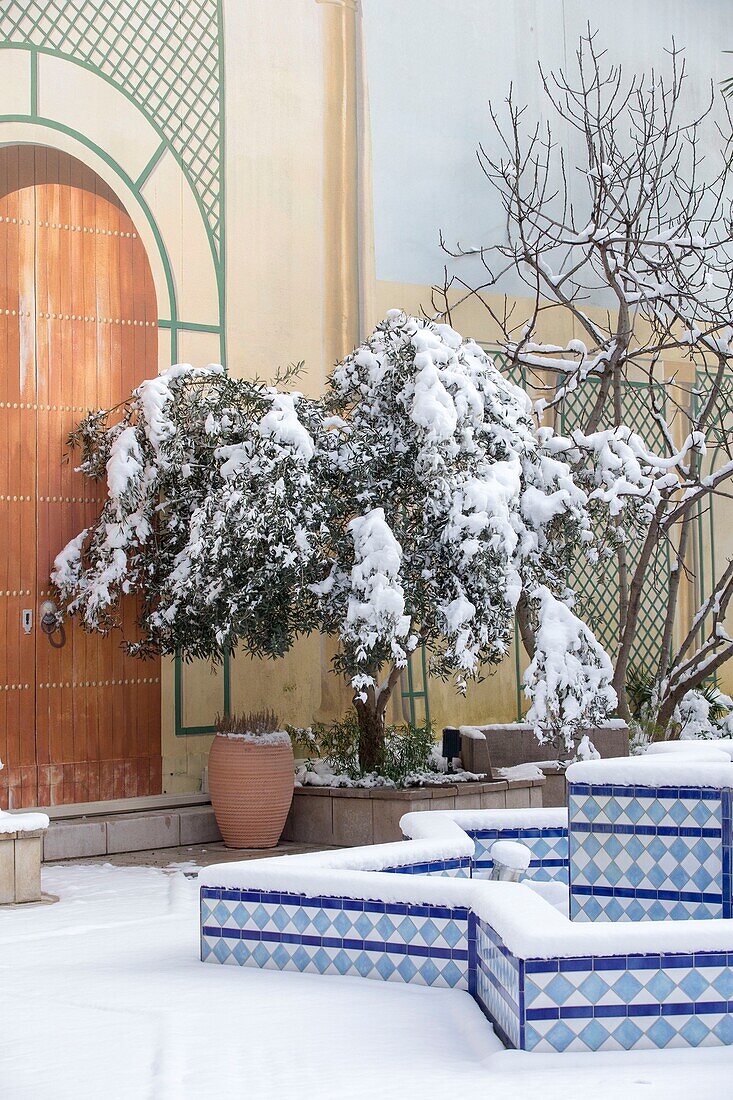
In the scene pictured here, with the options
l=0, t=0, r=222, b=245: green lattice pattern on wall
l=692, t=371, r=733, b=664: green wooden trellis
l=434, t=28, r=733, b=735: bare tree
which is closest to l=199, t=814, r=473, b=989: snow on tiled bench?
l=434, t=28, r=733, b=735: bare tree

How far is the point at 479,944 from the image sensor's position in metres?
3.82

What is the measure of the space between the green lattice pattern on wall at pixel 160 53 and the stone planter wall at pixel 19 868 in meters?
3.94

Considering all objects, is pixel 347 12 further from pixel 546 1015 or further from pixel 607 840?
pixel 546 1015

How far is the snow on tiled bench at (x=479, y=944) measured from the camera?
3.30 metres

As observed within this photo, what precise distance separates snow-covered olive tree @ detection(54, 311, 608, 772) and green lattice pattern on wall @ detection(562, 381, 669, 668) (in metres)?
2.48

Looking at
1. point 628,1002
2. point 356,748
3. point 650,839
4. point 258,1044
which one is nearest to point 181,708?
point 356,748

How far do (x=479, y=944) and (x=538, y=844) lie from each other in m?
1.64

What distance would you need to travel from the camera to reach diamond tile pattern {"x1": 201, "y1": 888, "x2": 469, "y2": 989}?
3.93 metres

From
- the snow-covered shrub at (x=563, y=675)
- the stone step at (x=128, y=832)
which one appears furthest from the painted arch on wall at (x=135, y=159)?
the snow-covered shrub at (x=563, y=675)

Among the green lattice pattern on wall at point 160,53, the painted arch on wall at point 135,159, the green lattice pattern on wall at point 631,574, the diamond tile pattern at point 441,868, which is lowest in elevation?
the diamond tile pattern at point 441,868

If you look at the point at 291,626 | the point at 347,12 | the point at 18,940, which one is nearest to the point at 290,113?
the point at 347,12

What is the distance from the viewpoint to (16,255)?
7305mm

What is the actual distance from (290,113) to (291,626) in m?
3.39

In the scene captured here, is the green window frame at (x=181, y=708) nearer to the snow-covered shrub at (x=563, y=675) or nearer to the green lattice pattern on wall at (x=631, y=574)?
the snow-covered shrub at (x=563, y=675)
